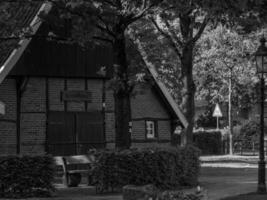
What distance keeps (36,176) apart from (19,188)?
1.78ft

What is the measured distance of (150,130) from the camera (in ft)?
99.2

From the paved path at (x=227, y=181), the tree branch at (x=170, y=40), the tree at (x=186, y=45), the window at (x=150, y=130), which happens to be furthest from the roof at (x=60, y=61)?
the paved path at (x=227, y=181)

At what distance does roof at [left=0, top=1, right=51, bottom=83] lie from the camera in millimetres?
18812

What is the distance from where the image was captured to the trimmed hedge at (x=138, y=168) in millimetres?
18875

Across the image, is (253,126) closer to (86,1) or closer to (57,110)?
(57,110)

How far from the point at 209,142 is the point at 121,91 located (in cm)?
2953

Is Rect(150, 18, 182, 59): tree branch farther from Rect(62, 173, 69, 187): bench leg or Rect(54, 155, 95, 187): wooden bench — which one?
Rect(62, 173, 69, 187): bench leg

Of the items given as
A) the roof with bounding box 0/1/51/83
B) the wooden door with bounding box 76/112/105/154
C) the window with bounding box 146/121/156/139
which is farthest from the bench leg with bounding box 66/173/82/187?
the window with bounding box 146/121/156/139

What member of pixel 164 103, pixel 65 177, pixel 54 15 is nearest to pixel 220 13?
pixel 54 15

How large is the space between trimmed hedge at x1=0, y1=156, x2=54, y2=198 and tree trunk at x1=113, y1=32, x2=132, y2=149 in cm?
238

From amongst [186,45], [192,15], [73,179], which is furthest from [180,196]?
[186,45]

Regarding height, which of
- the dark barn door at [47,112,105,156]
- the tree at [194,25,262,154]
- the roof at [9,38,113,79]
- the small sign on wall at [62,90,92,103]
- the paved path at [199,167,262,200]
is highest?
the tree at [194,25,262,154]

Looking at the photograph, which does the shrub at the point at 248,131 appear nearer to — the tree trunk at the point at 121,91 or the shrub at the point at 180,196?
the tree trunk at the point at 121,91

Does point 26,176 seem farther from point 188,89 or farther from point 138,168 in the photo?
point 188,89
